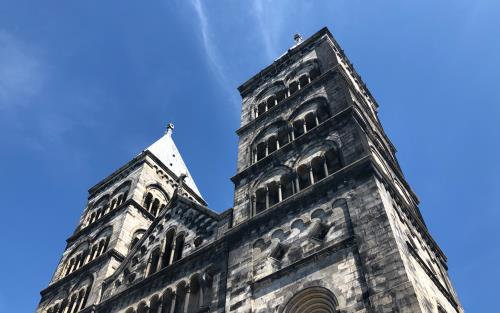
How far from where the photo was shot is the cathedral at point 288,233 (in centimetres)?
1634

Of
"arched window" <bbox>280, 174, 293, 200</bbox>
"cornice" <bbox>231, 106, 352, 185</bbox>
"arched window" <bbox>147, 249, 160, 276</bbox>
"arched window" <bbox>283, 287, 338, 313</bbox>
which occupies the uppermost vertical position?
"cornice" <bbox>231, 106, 352, 185</bbox>

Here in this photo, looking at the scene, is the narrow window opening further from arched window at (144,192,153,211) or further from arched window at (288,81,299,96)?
arched window at (144,192,153,211)

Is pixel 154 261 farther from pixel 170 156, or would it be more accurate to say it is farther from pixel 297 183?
pixel 170 156

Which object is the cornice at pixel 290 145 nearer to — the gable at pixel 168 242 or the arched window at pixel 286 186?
the arched window at pixel 286 186

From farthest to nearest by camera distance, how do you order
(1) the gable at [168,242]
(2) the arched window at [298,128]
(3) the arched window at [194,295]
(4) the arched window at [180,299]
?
(2) the arched window at [298,128]
(1) the gable at [168,242]
(4) the arched window at [180,299]
(3) the arched window at [194,295]

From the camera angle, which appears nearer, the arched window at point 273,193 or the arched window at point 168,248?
the arched window at point 273,193

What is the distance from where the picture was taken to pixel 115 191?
36.6 m

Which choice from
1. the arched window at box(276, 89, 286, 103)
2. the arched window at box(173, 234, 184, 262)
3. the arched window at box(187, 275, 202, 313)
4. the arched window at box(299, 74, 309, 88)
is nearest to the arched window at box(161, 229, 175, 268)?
the arched window at box(173, 234, 184, 262)

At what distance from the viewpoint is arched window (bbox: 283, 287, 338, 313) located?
15.9 m

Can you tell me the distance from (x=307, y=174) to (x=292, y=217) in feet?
9.14

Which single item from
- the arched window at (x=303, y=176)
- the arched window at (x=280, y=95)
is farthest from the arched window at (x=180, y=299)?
the arched window at (x=280, y=95)

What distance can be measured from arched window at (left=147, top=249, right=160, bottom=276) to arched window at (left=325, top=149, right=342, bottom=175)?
9.78 m

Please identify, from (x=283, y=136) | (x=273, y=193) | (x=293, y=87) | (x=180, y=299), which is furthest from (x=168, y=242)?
(x=293, y=87)

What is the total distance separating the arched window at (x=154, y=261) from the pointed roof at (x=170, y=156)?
14.2 meters
